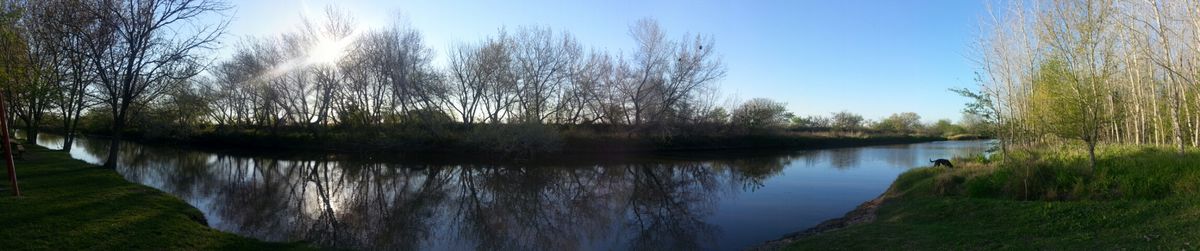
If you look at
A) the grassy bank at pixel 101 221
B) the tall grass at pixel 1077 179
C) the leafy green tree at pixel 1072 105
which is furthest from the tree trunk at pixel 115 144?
the leafy green tree at pixel 1072 105

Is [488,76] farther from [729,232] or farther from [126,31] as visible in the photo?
[729,232]

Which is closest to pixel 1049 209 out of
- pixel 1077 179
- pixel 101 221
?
pixel 1077 179

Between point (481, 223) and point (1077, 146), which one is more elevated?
point (1077, 146)

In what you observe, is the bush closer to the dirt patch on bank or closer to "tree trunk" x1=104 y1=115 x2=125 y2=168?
"tree trunk" x1=104 y1=115 x2=125 y2=168

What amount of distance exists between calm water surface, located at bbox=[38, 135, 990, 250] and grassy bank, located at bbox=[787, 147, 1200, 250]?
226 centimetres

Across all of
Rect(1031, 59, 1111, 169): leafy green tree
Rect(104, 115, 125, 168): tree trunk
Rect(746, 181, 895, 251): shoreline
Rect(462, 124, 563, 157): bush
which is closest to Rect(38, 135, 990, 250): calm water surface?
Rect(746, 181, 895, 251): shoreline

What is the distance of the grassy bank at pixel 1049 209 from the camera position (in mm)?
6086

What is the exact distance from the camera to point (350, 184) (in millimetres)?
19031

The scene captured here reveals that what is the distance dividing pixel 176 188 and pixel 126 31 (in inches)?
178

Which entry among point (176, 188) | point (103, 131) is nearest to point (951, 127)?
point (176, 188)

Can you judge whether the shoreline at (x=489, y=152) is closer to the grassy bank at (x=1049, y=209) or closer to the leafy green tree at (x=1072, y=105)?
the grassy bank at (x=1049, y=209)

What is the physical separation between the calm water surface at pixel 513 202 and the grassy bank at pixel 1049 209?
2263mm

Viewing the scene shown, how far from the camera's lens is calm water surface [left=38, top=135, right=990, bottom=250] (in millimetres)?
10406

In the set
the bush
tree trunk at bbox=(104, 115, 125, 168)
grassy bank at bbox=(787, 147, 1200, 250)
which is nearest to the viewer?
grassy bank at bbox=(787, 147, 1200, 250)
